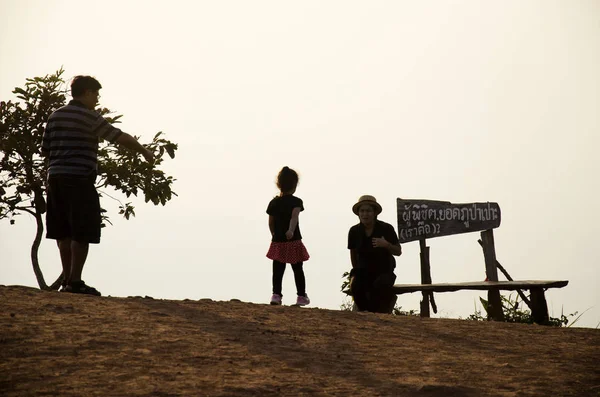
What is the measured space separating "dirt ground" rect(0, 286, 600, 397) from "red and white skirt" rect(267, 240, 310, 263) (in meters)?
1.29

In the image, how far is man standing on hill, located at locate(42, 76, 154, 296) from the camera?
8992 millimetres

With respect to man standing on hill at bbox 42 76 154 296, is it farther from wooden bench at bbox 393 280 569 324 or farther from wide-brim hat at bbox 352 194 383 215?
wooden bench at bbox 393 280 569 324

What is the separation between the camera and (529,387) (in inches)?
261

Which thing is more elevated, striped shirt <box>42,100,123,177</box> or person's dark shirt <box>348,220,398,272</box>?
striped shirt <box>42,100,123,177</box>

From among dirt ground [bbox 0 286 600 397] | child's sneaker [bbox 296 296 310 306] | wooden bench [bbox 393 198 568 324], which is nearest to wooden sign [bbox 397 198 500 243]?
wooden bench [bbox 393 198 568 324]

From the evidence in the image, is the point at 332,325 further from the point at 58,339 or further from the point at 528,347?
the point at 58,339

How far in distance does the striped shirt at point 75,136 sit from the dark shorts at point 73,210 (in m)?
0.13

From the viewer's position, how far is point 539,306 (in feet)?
40.3

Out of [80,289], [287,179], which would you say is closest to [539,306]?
[287,179]

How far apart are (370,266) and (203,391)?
212 inches

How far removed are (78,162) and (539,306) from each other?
7.08 m

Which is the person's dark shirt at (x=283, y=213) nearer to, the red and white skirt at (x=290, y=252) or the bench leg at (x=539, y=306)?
the red and white skirt at (x=290, y=252)

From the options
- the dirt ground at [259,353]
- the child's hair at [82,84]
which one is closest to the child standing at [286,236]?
the dirt ground at [259,353]

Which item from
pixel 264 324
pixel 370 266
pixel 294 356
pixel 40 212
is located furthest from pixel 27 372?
pixel 40 212
